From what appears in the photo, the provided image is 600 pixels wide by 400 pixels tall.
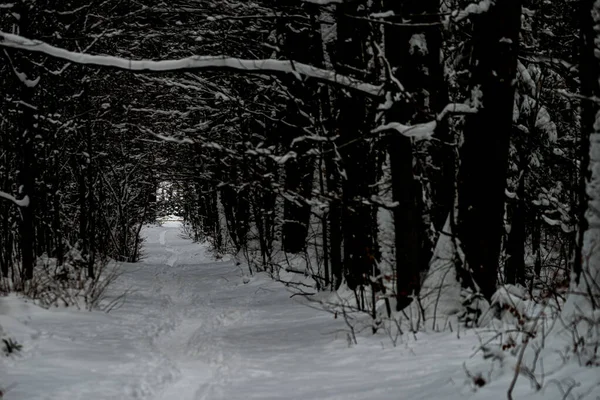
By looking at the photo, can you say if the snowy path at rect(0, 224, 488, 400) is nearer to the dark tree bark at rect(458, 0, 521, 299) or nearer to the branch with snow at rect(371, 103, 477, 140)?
the dark tree bark at rect(458, 0, 521, 299)

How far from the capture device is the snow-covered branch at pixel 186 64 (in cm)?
521

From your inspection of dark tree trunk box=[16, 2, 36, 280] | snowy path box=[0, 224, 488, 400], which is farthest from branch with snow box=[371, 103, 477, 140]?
dark tree trunk box=[16, 2, 36, 280]

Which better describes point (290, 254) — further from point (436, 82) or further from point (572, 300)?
point (572, 300)

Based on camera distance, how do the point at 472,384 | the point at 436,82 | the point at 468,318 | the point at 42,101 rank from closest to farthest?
the point at 472,384 → the point at 468,318 → the point at 436,82 → the point at 42,101

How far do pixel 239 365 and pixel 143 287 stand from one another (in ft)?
26.8

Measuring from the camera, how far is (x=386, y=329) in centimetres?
579

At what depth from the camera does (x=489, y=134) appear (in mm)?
5668

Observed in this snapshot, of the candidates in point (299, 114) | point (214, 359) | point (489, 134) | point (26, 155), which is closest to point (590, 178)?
point (489, 134)

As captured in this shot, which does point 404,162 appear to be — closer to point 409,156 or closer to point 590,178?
point 409,156

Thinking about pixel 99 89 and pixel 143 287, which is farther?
pixel 99 89

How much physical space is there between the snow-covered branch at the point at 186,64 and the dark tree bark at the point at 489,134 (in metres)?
1.06

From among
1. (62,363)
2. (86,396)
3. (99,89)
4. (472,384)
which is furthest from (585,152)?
(99,89)

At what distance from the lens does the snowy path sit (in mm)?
4301

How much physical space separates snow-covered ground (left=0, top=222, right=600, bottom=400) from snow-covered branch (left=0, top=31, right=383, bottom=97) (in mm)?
2566
